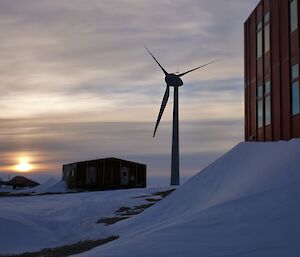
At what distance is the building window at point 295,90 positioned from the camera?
19250 mm

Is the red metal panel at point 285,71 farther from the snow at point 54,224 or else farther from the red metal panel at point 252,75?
the snow at point 54,224

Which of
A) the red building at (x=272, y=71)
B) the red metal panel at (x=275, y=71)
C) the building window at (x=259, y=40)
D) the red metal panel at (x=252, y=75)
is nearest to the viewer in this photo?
the red building at (x=272, y=71)

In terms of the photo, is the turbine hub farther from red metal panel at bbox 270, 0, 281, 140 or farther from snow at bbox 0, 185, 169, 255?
red metal panel at bbox 270, 0, 281, 140

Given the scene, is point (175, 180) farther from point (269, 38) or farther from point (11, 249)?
point (11, 249)

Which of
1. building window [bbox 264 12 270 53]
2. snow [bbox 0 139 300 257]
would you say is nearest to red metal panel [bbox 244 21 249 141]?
building window [bbox 264 12 270 53]

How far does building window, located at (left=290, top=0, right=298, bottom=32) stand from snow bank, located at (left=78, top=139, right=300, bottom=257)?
5.02 meters

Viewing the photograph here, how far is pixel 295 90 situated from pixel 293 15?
3.16m

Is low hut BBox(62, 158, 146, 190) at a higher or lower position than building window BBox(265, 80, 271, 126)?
lower

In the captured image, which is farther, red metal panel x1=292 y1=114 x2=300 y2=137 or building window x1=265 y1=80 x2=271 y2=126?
building window x1=265 y1=80 x2=271 y2=126

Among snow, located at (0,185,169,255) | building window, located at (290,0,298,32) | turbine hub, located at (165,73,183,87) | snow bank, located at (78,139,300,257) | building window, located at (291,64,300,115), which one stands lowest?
snow, located at (0,185,169,255)

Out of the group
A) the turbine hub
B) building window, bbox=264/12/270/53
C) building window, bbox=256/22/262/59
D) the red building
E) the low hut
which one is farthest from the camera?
the low hut

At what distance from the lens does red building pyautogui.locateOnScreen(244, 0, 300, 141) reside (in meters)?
19.7

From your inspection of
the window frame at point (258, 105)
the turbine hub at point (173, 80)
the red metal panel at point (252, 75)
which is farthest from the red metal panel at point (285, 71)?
the turbine hub at point (173, 80)

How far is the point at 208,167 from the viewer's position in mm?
21750
